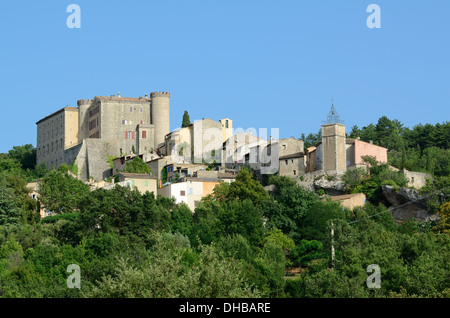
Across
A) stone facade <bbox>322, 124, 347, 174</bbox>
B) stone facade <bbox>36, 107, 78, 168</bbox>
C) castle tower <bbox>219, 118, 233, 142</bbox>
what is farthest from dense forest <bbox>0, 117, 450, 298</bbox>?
stone facade <bbox>36, 107, 78, 168</bbox>

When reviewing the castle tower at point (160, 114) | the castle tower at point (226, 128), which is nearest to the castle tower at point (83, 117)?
the castle tower at point (160, 114)

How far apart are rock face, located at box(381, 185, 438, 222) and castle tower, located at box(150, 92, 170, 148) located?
32.4 m

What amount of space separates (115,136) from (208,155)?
1225cm

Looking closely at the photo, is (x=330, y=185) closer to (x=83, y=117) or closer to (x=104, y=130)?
(x=104, y=130)

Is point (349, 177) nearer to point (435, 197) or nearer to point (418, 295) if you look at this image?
point (435, 197)

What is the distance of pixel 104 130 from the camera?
88438 millimetres

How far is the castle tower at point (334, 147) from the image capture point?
66125 mm

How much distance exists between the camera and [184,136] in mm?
82688

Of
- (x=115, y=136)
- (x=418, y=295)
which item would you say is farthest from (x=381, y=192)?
(x=115, y=136)

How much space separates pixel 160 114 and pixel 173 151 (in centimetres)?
1015

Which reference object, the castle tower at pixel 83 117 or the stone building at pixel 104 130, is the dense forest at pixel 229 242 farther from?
the castle tower at pixel 83 117

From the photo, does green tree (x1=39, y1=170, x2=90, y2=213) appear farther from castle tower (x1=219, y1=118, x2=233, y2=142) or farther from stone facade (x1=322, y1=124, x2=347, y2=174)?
stone facade (x1=322, y1=124, x2=347, y2=174)

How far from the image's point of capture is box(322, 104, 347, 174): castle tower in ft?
217

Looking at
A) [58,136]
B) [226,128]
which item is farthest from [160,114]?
[58,136]
